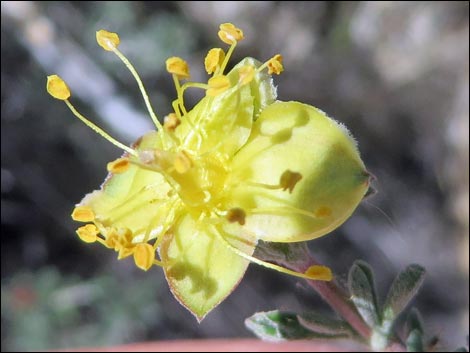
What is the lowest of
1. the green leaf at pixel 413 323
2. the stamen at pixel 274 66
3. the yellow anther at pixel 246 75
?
the green leaf at pixel 413 323

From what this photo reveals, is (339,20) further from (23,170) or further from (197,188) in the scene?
→ (197,188)

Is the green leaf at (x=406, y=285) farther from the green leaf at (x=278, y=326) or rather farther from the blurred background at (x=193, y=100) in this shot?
the blurred background at (x=193, y=100)

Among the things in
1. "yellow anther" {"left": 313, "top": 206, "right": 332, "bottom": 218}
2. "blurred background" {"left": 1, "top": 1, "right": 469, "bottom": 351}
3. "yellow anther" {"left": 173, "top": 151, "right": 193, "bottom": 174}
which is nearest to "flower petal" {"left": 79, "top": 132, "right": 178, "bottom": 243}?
"yellow anther" {"left": 173, "top": 151, "right": 193, "bottom": 174}

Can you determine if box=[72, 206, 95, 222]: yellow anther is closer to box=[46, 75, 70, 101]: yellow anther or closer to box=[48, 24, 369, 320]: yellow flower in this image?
box=[48, 24, 369, 320]: yellow flower

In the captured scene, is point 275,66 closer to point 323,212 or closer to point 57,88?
point 323,212

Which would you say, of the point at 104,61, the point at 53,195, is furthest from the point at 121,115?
the point at 53,195

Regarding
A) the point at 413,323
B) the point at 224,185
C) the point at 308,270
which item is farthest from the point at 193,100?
the point at 308,270

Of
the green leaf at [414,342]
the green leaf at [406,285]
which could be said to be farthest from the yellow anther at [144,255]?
the green leaf at [414,342]
